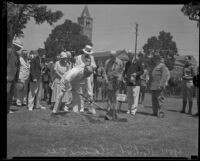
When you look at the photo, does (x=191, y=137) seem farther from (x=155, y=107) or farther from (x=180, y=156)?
(x=155, y=107)

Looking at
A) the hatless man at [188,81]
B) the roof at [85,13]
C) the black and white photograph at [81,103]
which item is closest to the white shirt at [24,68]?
the black and white photograph at [81,103]

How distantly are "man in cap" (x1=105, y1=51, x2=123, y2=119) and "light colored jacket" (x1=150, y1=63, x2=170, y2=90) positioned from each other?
1.14m

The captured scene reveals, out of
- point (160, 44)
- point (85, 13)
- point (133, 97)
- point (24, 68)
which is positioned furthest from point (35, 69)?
point (160, 44)

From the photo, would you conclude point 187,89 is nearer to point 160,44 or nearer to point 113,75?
point 160,44

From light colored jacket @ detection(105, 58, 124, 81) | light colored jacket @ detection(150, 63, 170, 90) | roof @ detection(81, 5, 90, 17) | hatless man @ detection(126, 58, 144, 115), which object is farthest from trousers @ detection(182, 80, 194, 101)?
roof @ detection(81, 5, 90, 17)

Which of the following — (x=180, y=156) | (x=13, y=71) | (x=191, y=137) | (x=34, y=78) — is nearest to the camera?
(x=180, y=156)

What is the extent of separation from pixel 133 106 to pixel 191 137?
3.51 m

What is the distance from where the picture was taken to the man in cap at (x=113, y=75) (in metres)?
8.88

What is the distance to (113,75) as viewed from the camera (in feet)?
29.4

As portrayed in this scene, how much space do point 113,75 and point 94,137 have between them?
3471 mm

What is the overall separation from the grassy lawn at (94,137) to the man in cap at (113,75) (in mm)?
1218

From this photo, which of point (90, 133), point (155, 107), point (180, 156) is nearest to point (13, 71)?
point (90, 133)
